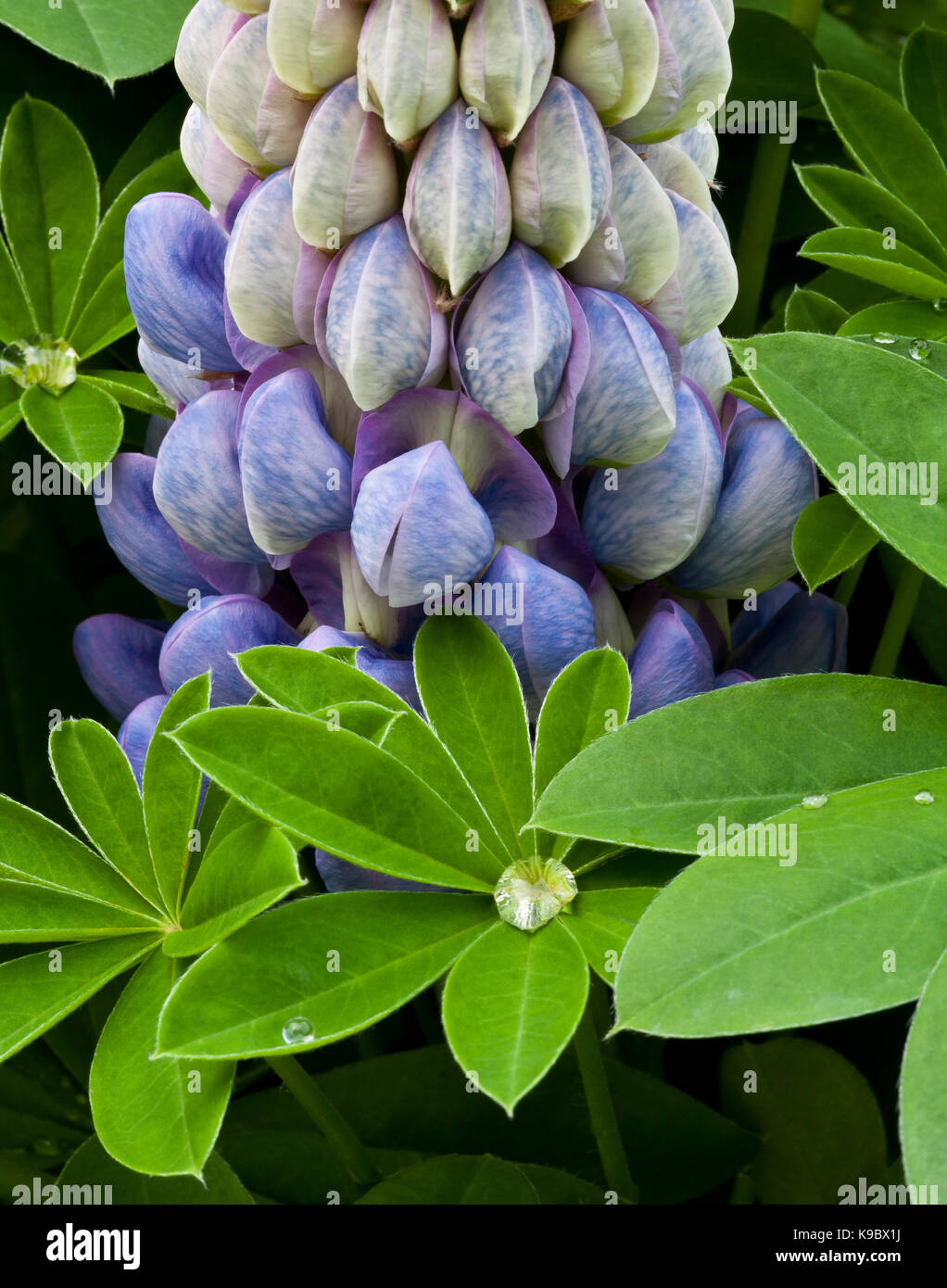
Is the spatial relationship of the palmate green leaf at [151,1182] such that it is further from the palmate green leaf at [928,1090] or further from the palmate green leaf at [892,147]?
the palmate green leaf at [892,147]

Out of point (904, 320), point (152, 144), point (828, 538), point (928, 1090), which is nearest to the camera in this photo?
point (928, 1090)

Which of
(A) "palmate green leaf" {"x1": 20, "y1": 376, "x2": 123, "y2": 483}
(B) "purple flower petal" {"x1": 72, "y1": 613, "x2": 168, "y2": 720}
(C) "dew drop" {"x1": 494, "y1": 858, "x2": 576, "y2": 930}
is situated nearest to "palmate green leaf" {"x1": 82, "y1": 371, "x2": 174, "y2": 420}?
(A) "palmate green leaf" {"x1": 20, "y1": 376, "x2": 123, "y2": 483}

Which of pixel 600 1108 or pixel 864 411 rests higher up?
pixel 864 411

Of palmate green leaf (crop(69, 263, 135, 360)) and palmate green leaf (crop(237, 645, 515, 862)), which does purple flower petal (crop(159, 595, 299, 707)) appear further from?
palmate green leaf (crop(69, 263, 135, 360))

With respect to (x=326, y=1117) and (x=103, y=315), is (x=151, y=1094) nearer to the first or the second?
(x=326, y=1117)

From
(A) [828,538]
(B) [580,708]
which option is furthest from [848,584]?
(B) [580,708]
